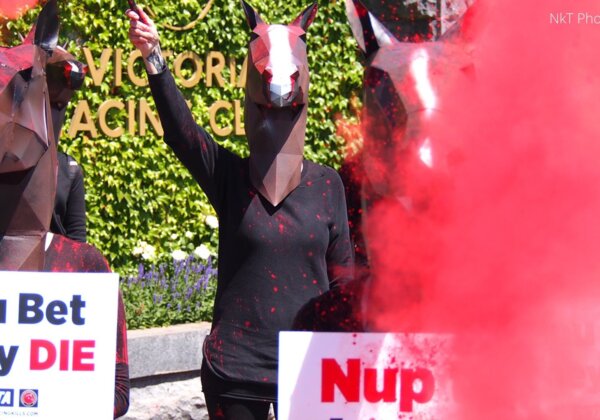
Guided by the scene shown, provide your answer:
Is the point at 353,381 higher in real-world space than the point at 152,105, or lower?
lower

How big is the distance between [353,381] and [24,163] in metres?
1.07

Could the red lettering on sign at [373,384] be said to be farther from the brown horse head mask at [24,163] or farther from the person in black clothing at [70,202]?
the person in black clothing at [70,202]

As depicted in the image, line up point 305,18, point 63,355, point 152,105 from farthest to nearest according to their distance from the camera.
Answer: point 152,105, point 305,18, point 63,355

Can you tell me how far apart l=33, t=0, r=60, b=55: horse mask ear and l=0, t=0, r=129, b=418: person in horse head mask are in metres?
0.09

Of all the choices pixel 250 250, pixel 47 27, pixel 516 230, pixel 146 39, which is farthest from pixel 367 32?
pixel 47 27

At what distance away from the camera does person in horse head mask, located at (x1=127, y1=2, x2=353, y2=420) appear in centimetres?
321

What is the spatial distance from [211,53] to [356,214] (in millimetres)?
4561

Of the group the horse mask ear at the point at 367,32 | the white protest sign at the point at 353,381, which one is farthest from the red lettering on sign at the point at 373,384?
the horse mask ear at the point at 367,32

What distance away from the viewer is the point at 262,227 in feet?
10.8

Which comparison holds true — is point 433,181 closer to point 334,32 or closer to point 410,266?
point 410,266

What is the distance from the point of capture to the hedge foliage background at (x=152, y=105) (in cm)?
665

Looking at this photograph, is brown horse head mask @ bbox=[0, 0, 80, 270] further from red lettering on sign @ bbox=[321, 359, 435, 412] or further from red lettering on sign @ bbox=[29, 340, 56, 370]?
red lettering on sign @ bbox=[321, 359, 435, 412]

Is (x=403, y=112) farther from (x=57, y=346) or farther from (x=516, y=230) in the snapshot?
(x=57, y=346)

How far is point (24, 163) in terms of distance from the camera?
291 cm
